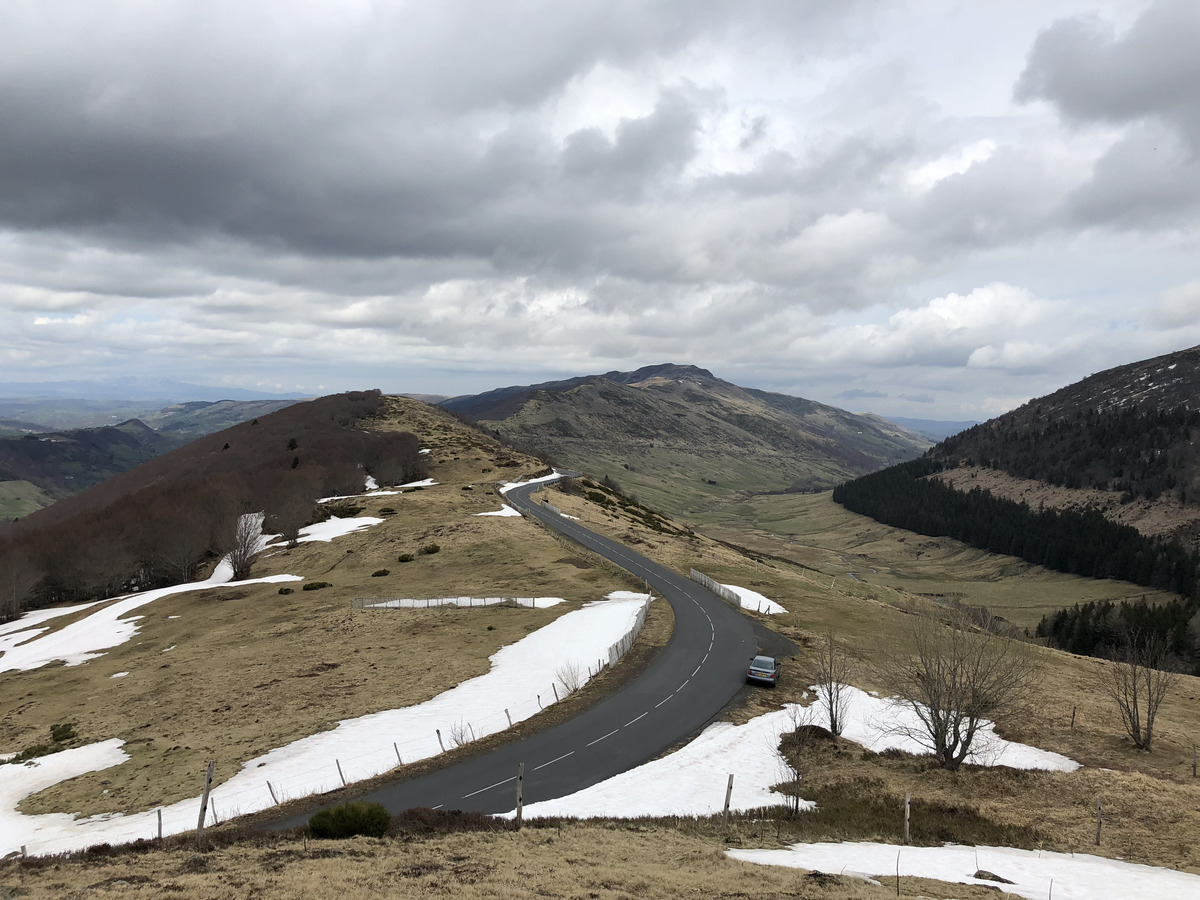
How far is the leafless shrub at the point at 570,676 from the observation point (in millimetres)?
37303

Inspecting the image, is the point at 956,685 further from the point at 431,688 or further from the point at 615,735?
the point at 431,688

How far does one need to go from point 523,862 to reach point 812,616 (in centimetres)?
4631

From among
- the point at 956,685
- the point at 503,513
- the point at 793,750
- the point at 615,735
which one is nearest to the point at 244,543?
the point at 503,513

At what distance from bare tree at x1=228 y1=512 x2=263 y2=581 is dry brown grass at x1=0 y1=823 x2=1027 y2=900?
65.3 meters

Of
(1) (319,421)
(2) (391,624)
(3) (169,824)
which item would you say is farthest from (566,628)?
(1) (319,421)

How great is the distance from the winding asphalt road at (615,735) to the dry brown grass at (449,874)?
5.17 m

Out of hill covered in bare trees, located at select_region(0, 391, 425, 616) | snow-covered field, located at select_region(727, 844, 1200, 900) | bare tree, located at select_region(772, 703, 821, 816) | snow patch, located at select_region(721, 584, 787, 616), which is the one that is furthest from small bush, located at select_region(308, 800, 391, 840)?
hill covered in bare trees, located at select_region(0, 391, 425, 616)

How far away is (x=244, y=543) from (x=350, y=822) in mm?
71583

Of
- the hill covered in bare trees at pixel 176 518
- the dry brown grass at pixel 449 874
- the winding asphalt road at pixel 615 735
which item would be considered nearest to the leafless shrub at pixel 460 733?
the winding asphalt road at pixel 615 735

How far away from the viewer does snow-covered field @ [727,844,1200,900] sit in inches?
695

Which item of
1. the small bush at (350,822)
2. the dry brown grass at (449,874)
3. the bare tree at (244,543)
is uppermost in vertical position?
the dry brown grass at (449,874)

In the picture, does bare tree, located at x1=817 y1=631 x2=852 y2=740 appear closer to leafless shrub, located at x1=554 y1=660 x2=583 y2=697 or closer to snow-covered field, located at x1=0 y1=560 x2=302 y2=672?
leafless shrub, located at x1=554 y1=660 x2=583 y2=697

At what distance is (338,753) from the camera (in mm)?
29531

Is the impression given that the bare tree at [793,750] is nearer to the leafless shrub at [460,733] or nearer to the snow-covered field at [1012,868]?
the snow-covered field at [1012,868]
